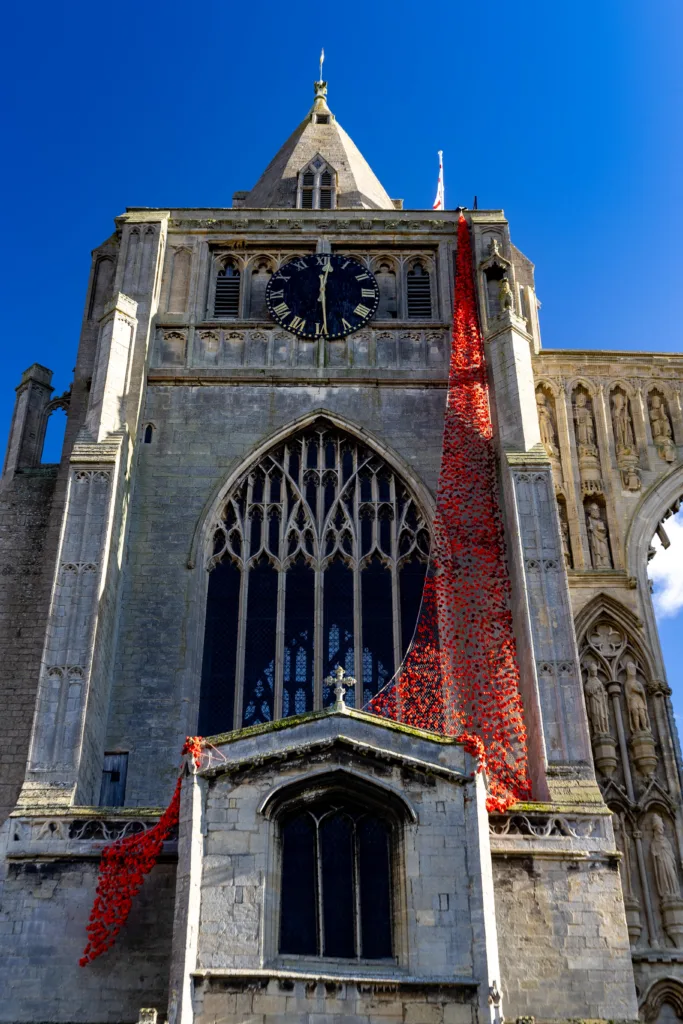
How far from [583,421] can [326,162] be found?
1029 cm

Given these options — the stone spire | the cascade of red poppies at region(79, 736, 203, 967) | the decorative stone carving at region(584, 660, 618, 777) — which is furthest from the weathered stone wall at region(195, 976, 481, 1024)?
the stone spire

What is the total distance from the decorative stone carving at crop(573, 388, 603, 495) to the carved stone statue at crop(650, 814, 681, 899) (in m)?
6.27

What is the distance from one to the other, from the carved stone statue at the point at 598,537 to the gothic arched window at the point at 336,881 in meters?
7.71

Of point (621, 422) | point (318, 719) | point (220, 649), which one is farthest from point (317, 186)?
point (318, 719)

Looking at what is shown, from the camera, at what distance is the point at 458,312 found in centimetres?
2364

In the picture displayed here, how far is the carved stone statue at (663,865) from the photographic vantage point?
17.6 metres

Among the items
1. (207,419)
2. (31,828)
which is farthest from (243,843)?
(207,419)

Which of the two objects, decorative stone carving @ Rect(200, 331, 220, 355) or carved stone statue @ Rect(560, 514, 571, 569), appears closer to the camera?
carved stone statue @ Rect(560, 514, 571, 569)

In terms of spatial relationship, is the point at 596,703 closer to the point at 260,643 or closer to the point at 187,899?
the point at 260,643

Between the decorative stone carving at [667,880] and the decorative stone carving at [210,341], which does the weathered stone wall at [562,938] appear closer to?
A: the decorative stone carving at [667,880]

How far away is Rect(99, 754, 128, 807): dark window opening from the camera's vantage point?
18.1 metres

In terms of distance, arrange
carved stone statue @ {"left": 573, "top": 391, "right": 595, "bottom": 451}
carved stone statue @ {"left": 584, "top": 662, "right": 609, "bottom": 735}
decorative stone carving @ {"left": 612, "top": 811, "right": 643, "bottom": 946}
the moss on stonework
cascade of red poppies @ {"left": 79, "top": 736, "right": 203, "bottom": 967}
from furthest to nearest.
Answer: carved stone statue @ {"left": 573, "top": 391, "right": 595, "bottom": 451}
carved stone statue @ {"left": 584, "top": 662, "right": 609, "bottom": 735}
decorative stone carving @ {"left": 612, "top": 811, "right": 643, "bottom": 946}
cascade of red poppies @ {"left": 79, "top": 736, "right": 203, "bottom": 967}
the moss on stonework

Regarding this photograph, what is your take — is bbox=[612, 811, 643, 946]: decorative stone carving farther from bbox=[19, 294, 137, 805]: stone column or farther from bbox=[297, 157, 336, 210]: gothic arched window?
bbox=[297, 157, 336, 210]: gothic arched window

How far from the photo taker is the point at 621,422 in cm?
2267
